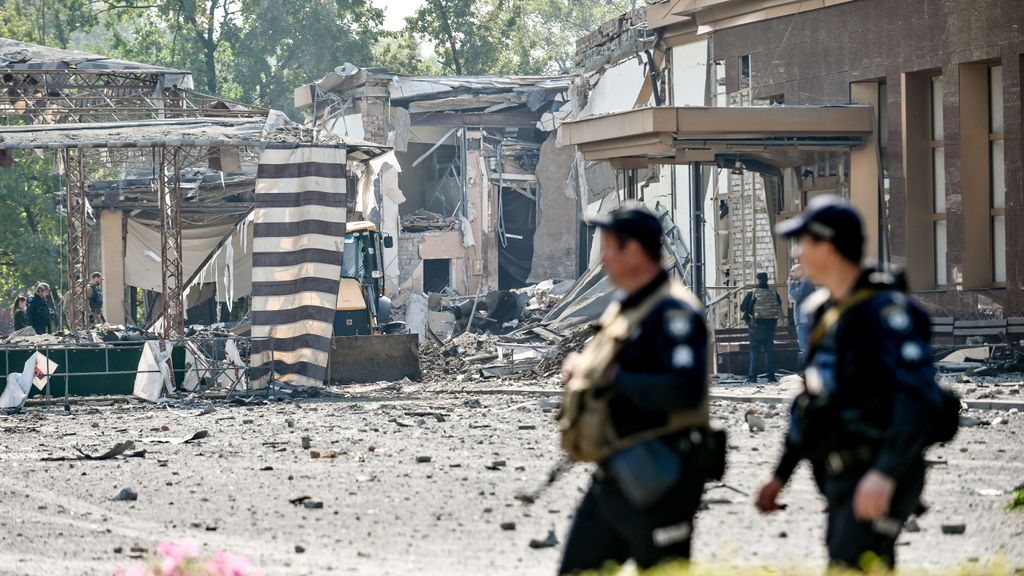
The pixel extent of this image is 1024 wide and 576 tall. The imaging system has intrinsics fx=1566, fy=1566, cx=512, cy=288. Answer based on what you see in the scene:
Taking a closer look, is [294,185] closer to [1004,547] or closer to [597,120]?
[597,120]

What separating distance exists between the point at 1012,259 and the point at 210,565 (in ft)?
56.2

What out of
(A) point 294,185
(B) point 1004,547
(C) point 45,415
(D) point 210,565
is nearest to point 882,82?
(A) point 294,185

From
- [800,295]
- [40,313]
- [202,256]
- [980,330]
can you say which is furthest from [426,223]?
[980,330]

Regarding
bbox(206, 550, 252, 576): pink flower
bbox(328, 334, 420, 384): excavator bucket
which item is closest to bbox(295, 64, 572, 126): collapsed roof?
bbox(328, 334, 420, 384): excavator bucket

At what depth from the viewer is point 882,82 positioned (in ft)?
76.8

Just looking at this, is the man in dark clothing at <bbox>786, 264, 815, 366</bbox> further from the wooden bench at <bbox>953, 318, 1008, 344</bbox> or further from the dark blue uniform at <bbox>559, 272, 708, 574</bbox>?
the dark blue uniform at <bbox>559, 272, 708, 574</bbox>

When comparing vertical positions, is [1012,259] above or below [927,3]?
below

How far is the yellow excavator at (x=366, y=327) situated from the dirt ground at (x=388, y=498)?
22.5 feet

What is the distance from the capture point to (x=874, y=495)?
4.61 m

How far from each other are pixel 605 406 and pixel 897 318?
94cm

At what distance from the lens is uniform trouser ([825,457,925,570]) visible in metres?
4.75

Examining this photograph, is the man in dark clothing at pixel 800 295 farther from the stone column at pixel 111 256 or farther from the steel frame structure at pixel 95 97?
the stone column at pixel 111 256

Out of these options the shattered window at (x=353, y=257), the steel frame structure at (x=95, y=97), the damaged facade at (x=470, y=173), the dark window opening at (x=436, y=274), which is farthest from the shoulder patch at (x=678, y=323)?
the dark window opening at (x=436, y=274)

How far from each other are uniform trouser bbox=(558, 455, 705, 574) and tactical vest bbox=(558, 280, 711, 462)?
11cm
